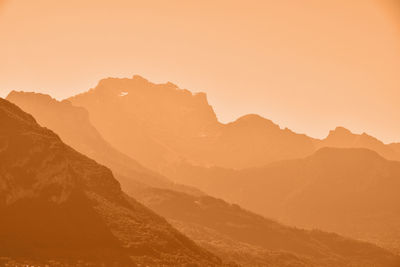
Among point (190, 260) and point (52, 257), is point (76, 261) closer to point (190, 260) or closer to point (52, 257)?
point (52, 257)

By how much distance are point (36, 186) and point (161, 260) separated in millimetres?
53932

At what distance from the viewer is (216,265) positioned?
198625 mm

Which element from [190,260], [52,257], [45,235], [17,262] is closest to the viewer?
[17,262]

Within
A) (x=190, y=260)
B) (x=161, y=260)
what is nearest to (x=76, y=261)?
(x=161, y=260)

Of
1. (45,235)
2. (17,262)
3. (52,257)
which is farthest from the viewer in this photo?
(45,235)

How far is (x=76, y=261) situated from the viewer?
162500mm

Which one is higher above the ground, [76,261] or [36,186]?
[36,186]

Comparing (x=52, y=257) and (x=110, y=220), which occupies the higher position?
(x=110, y=220)

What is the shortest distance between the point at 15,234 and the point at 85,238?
894 inches

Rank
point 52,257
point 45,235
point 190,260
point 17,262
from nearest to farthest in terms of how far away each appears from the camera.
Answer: point 17,262 < point 52,257 < point 45,235 < point 190,260

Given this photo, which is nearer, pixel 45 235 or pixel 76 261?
pixel 76 261

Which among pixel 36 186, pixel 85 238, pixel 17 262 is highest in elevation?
pixel 36 186

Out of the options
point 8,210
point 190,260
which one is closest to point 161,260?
point 190,260

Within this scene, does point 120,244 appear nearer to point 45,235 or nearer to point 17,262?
point 45,235
